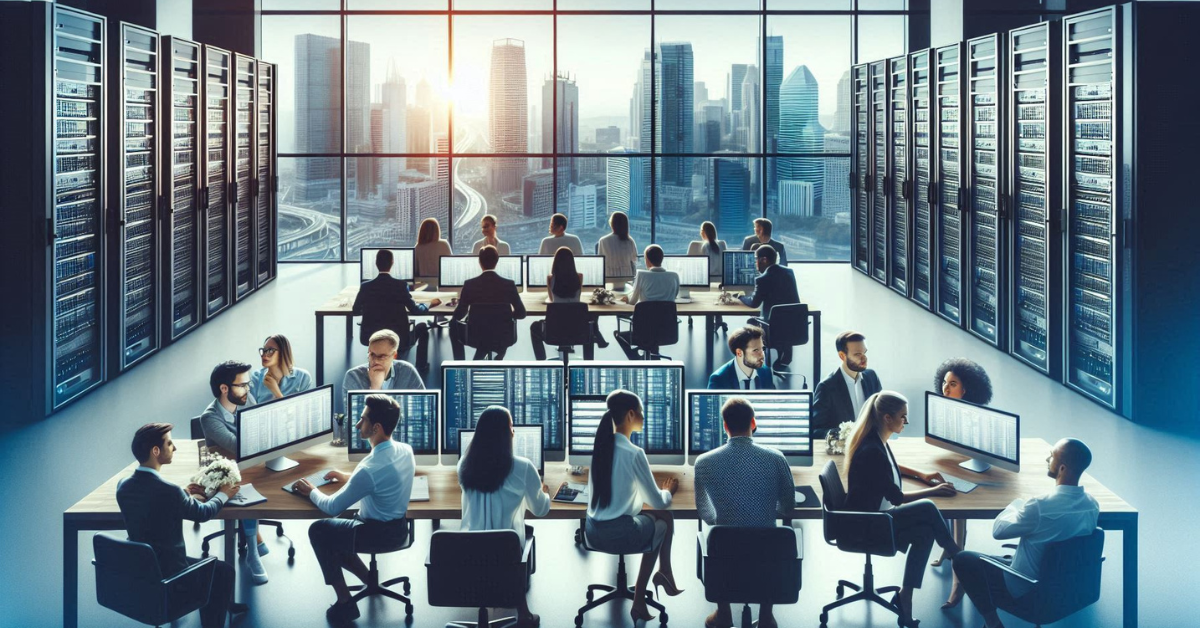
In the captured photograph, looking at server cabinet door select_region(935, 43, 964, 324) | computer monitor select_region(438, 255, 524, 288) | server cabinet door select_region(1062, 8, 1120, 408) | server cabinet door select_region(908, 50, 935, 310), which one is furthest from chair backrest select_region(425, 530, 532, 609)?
server cabinet door select_region(908, 50, 935, 310)

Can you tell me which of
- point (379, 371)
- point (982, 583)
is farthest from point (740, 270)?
point (982, 583)

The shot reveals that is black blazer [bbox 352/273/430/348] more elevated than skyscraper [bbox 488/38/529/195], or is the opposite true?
skyscraper [bbox 488/38/529/195]

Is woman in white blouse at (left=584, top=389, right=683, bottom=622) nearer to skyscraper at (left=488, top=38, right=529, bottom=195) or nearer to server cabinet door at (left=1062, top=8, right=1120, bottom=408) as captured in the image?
server cabinet door at (left=1062, top=8, right=1120, bottom=408)

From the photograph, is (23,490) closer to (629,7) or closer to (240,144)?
(240,144)

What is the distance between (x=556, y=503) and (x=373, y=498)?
30.3 inches

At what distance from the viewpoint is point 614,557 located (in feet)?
18.5

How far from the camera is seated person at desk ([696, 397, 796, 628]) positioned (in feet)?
14.7

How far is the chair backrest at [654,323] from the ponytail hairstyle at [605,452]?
3.98 metres

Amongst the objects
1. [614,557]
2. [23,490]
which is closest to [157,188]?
[23,490]

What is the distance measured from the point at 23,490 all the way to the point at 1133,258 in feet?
24.1

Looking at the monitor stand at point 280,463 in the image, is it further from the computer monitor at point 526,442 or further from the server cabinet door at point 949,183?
the server cabinet door at point 949,183

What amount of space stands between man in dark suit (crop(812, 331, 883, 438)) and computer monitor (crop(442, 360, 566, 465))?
1488mm

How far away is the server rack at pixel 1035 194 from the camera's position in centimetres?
898

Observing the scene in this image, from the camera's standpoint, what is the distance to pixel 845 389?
235 inches
